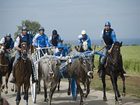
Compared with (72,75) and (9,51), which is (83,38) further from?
(9,51)

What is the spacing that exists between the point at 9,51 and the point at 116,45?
5890 mm

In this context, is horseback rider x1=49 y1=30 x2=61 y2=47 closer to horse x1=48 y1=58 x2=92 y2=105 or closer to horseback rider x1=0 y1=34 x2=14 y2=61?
horseback rider x1=0 y1=34 x2=14 y2=61

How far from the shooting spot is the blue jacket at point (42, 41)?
16672mm

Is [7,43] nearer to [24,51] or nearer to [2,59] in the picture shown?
[2,59]

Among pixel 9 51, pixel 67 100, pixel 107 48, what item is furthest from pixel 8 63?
pixel 107 48

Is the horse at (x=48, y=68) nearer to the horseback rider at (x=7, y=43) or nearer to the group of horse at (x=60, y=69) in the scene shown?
the group of horse at (x=60, y=69)

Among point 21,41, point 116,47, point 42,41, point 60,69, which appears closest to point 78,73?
point 60,69

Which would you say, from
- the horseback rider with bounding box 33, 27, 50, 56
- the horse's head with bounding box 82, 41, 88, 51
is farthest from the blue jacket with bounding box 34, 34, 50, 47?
the horse's head with bounding box 82, 41, 88, 51

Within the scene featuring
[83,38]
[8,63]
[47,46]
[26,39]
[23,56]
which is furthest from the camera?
[8,63]

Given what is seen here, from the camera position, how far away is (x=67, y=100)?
16.5 m

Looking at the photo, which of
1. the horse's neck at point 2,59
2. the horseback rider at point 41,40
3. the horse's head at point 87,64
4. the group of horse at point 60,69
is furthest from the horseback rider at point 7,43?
the horse's head at point 87,64

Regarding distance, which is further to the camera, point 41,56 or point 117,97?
point 41,56

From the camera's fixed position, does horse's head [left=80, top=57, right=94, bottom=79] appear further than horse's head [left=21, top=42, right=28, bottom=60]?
Yes

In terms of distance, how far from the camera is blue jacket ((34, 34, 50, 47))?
16.7 meters
